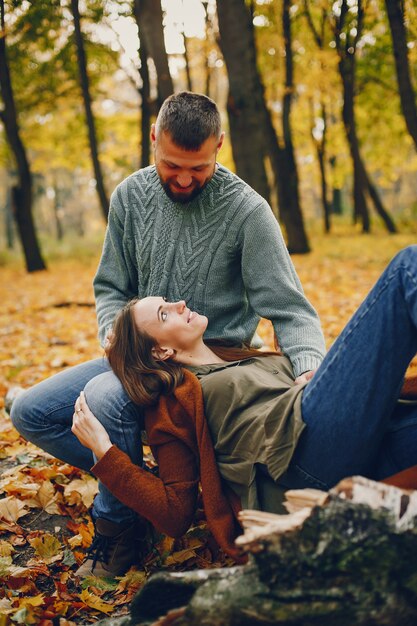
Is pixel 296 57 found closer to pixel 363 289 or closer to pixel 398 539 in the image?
pixel 363 289

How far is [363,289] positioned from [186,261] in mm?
6163

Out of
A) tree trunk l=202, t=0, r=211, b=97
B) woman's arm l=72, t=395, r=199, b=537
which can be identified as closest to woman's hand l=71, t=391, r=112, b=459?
woman's arm l=72, t=395, r=199, b=537

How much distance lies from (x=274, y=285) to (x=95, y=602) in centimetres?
162

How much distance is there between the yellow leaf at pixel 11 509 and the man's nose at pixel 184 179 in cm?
187

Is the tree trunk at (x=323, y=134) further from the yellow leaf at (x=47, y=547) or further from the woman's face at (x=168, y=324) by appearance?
the yellow leaf at (x=47, y=547)

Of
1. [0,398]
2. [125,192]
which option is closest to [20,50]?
[0,398]

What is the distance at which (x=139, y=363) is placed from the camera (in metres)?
2.70

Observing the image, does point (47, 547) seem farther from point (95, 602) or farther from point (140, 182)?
point (140, 182)

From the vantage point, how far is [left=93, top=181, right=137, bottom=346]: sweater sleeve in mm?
3301

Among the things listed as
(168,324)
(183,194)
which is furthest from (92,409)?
(183,194)

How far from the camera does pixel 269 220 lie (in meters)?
3.00

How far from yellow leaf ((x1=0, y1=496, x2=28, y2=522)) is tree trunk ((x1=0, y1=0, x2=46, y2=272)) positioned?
40.3ft

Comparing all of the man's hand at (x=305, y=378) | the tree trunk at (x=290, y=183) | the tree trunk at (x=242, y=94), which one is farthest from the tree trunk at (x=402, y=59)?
the man's hand at (x=305, y=378)

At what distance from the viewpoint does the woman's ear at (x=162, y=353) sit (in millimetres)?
2739
